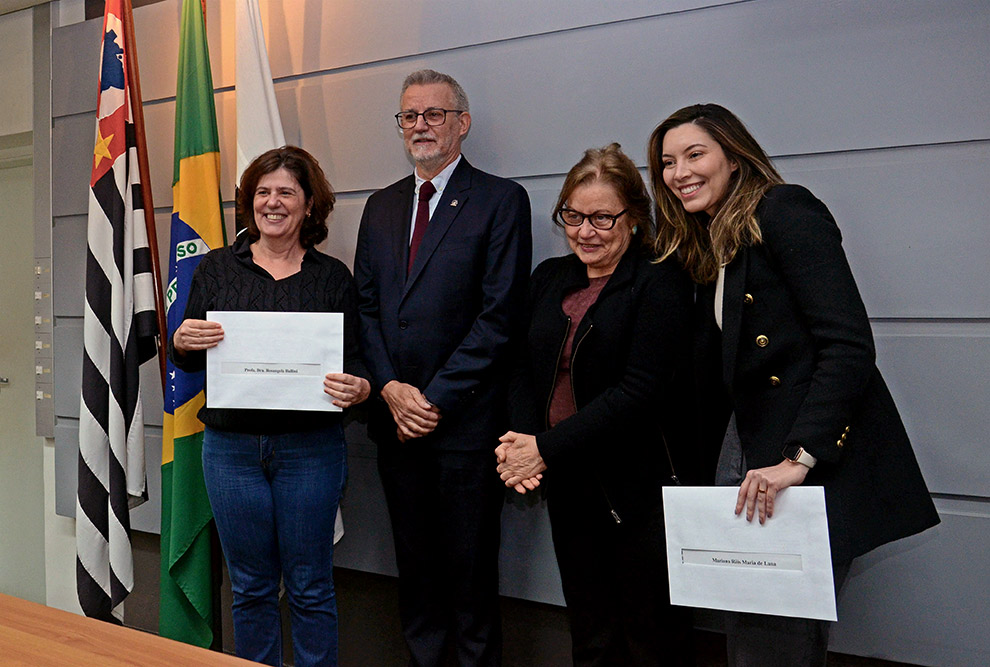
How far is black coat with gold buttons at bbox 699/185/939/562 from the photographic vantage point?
1228 mm

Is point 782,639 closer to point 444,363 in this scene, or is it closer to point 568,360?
point 568,360

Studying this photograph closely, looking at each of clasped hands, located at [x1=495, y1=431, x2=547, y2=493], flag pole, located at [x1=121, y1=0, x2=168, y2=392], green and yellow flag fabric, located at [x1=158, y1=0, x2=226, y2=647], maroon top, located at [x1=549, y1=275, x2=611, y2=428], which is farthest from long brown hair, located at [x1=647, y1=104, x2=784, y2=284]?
flag pole, located at [x1=121, y1=0, x2=168, y2=392]

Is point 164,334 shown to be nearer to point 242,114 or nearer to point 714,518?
point 242,114

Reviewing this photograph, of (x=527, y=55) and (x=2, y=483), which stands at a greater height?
(x=527, y=55)

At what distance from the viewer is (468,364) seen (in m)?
1.78

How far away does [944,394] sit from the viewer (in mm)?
1648

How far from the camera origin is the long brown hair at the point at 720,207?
4.47ft

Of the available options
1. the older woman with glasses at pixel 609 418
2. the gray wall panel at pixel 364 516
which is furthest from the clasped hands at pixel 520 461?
the gray wall panel at pixel 364 516

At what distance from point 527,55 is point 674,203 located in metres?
0.80

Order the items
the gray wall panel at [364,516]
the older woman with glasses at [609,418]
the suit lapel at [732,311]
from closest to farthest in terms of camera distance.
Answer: the suit lapel at [732,311], the older woman with glasses at [609,418], the gray wall panel at [364,516]

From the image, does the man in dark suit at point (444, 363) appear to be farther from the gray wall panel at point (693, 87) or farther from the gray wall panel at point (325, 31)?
the gray wall panel at point (325, 31)

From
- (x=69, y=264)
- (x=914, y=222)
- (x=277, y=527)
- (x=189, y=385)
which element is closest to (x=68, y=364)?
(x=69, y=264)

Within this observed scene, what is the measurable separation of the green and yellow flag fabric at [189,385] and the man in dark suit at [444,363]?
66 centimetres

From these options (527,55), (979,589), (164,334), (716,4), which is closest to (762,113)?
(716,4)
